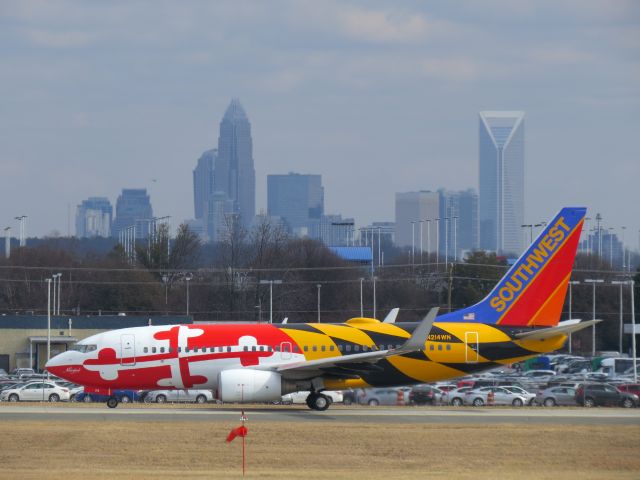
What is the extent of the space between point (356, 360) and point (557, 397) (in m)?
17.5

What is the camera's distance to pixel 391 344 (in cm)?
5097

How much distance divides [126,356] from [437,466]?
19233 millimetres

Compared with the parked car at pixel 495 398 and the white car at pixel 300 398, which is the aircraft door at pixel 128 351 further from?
the parked car at pixel 495 398

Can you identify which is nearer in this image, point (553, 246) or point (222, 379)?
point (222, 379)

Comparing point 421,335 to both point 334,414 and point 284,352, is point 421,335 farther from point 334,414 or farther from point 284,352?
point 284,352

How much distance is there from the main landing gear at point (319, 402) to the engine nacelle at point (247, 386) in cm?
177

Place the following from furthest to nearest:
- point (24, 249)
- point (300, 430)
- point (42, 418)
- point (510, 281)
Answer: point (24, 249)
point (510, 281)
point (42, 418)
point (300, 430)

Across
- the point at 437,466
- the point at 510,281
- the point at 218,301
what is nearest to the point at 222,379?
the point at 510,281

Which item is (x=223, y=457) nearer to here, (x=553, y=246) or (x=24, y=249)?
(x=553, y=246)

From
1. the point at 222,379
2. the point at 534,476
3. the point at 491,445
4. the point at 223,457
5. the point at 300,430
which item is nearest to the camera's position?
the point at 534,476

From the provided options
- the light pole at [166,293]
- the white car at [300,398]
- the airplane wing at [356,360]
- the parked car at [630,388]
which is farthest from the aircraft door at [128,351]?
the light pole at [166,293]

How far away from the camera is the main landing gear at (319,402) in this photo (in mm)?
50781

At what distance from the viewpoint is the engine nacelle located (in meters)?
49.2

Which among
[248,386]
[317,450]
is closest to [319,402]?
[248,386]
